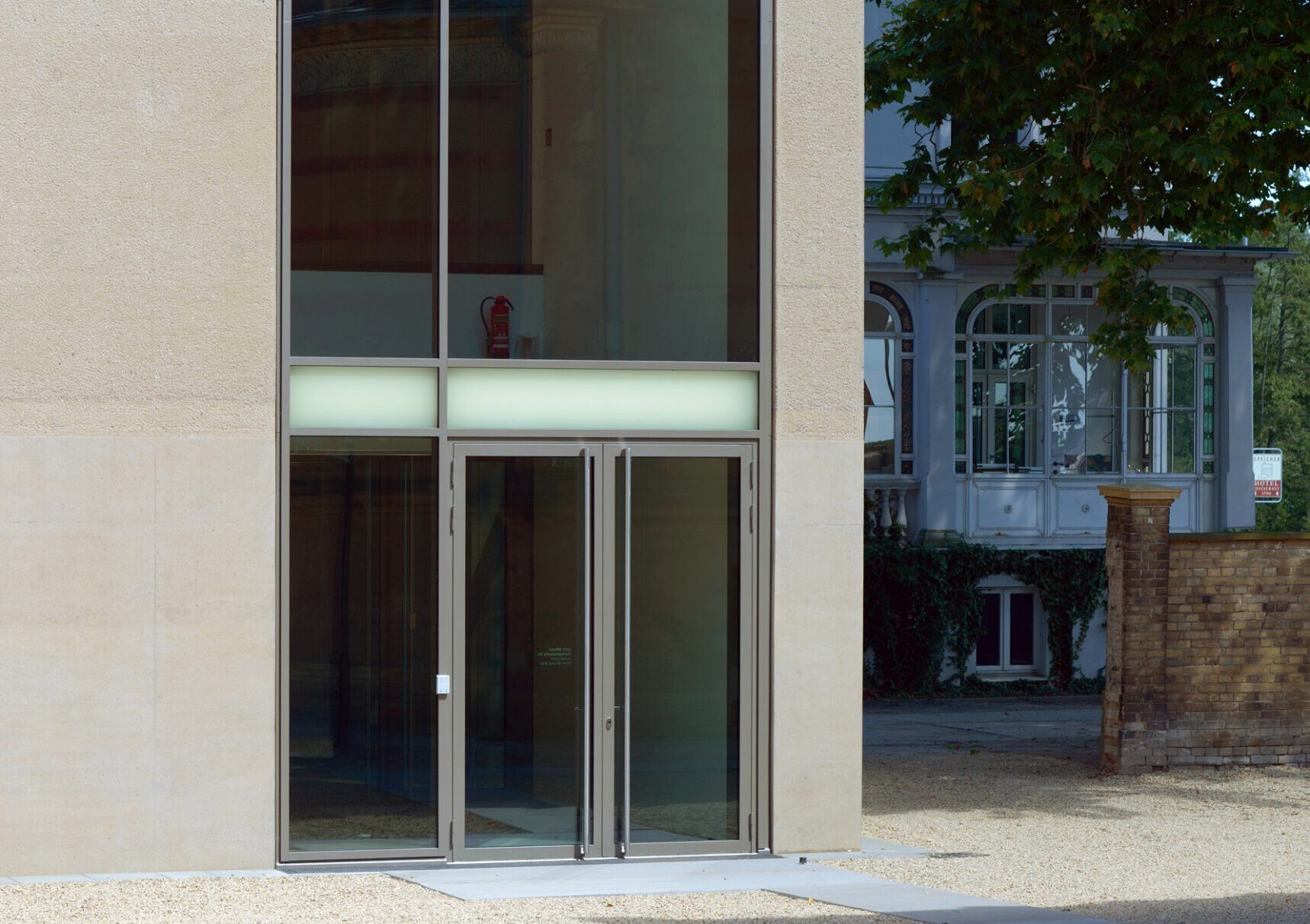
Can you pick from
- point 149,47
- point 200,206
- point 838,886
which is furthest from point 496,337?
point 838,886

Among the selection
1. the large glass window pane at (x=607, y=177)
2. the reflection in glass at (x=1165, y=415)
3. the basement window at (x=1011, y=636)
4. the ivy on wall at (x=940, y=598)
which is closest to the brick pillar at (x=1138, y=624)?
the large glass window pane at (x=607, y=177)

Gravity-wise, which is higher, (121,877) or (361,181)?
(361,181)

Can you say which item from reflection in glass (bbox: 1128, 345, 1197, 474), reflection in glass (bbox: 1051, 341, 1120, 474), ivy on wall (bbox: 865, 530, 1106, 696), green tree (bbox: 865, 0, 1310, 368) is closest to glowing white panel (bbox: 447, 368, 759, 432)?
green tree (bbox: 865, 0, 1310, 368)

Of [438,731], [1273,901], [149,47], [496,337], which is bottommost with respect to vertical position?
[1273,901]

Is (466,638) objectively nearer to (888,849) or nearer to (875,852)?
(875,852)

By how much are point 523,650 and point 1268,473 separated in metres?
27.8

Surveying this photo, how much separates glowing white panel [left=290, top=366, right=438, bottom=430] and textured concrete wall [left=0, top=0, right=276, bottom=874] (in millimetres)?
213

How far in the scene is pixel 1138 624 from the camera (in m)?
13.7

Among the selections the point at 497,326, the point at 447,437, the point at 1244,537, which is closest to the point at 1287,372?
the point at 1244,537

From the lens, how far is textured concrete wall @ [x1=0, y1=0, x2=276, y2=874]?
9.12 m

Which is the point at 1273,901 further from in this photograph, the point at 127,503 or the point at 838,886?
the point at 127,503

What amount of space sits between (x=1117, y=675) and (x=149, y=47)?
30.5ft

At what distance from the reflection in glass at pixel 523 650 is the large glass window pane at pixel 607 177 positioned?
0.89m

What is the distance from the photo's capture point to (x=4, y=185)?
9.13 metres
